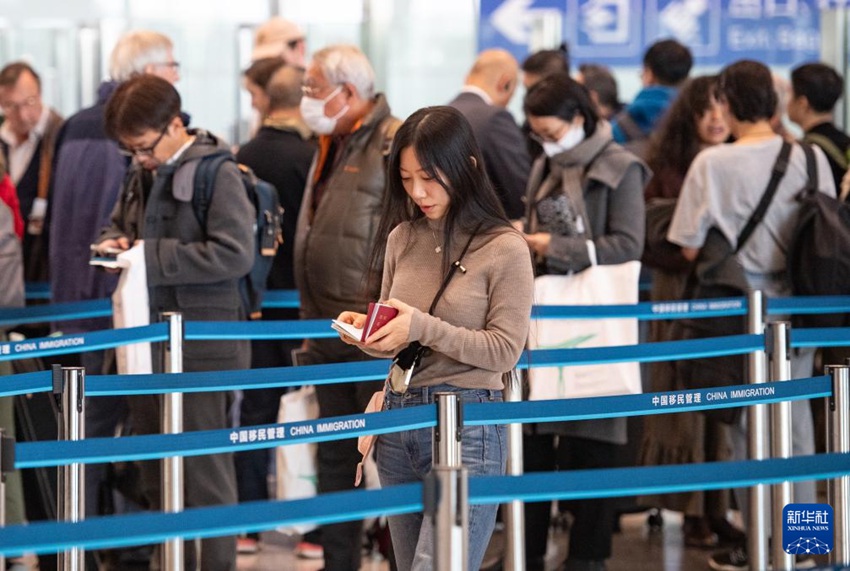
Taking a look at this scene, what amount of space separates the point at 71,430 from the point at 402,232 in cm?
108

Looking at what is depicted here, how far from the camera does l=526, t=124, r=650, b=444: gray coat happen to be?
5.42 m

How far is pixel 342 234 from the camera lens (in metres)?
5.40

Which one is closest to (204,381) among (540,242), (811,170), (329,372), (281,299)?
(329,372)

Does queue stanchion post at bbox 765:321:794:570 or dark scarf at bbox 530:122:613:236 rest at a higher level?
dark scarf at bbox 530:122:613:236

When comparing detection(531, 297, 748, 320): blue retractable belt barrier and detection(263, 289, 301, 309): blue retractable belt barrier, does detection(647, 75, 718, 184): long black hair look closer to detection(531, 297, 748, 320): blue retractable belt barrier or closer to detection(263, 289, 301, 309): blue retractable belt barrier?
detection(531, 297, 748, 320): blue retractable belt barrier

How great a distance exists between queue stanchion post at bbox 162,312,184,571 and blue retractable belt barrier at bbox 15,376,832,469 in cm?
115

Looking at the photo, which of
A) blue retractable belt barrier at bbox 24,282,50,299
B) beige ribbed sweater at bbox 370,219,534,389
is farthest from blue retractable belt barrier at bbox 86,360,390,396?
blue retractable belt barrier at bbox 24,282,50,299

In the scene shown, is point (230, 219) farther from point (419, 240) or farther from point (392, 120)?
point (419, 240)

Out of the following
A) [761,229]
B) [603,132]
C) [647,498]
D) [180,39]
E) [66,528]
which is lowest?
[647,498]

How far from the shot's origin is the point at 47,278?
7320 mm

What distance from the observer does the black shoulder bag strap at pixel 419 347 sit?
356 centimetres

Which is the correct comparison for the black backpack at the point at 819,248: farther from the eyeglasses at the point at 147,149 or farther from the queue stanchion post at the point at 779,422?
the eyeglasses at the point at 147,149

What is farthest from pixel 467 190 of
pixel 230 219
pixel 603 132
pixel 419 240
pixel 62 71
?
pixel 62 71

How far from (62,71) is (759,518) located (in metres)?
6.15
